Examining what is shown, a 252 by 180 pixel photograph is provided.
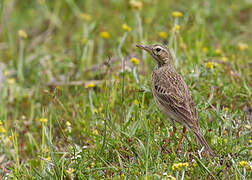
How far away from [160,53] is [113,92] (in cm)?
83

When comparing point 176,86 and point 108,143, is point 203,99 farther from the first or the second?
point 108,143

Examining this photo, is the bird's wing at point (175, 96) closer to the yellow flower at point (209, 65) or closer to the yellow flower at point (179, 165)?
the yellow flower at point (209, 65)

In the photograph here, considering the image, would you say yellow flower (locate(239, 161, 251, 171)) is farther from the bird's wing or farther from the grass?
the bird's wing

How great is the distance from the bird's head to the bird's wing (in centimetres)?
20

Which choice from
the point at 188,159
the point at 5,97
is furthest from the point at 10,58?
the point at 188,159

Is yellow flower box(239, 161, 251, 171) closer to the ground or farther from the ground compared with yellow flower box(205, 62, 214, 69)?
closer to the ground

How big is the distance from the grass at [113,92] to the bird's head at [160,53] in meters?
0.39

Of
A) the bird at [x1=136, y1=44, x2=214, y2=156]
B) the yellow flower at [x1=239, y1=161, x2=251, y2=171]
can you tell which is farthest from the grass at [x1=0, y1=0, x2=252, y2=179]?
the bird at [x1=136, y1=44, x2=214, y2=156]

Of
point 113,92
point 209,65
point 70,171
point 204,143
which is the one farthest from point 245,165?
point 113,92

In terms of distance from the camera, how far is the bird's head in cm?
559

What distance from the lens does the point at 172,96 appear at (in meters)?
5.15

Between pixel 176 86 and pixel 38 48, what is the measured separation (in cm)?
406

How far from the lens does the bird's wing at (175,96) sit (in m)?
4.89

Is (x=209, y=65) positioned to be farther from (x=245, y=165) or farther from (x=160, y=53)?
(x=245, y=165)
